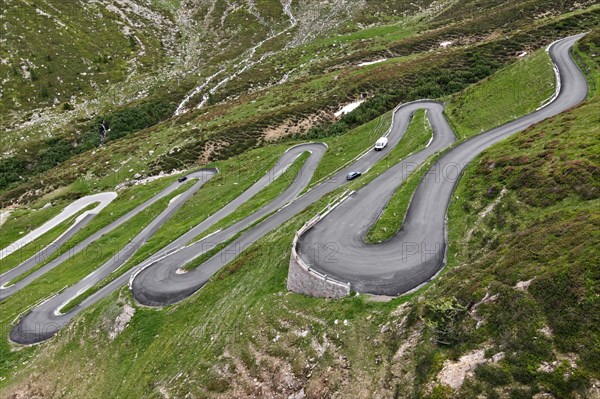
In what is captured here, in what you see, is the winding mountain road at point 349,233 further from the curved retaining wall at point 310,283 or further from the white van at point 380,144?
the curved retaining wall at point 310,283

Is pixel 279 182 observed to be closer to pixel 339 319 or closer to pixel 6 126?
pixel 339 319

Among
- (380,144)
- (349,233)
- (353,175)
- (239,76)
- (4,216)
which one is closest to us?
(349,233)

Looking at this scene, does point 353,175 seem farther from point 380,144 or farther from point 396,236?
point 396,236

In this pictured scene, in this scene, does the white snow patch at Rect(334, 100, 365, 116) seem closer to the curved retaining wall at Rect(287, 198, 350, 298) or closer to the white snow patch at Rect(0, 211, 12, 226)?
the curved retaining wall at Rect(287, 198, 350, 298)

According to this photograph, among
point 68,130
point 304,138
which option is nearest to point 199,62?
point 68,130

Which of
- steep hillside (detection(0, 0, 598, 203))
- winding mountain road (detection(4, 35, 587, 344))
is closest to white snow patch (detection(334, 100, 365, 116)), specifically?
steep hillside (detection(0, 0, 598, 203))

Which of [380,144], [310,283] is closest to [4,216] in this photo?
[380,144]
